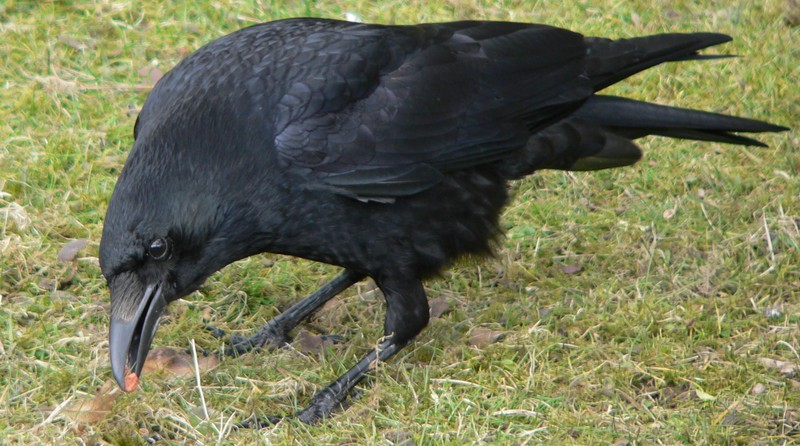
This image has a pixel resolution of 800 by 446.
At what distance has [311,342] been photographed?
4887 mm

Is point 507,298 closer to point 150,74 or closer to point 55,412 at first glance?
point 55,412

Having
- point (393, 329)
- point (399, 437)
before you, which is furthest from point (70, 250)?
point (399, 437)

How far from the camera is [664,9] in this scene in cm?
726

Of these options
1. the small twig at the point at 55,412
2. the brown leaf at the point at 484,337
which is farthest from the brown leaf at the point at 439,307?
the small twig at the point at 55,412

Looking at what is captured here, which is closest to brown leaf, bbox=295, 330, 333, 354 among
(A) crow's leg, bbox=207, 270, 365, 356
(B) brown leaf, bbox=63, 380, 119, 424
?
(A) crow's leg, bbox=207, 270, 365, 356

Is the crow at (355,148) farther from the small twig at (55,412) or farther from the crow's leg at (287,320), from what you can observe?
the small twig at (55,412)

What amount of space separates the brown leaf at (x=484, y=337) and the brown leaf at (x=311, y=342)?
2.12 feet

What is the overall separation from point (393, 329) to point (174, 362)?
96cm

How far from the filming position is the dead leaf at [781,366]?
449 cm

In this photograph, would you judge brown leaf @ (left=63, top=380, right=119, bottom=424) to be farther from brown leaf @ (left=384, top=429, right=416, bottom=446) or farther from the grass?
brown leaf @ (left=384, top=429, right=416, bottom=446)

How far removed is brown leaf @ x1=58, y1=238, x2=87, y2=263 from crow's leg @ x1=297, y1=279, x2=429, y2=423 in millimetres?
1523

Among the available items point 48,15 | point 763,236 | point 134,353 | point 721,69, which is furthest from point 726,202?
point 48,15

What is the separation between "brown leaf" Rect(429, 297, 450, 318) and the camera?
5.05m

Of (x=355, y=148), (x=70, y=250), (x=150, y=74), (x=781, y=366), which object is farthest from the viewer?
(x=150, y=74)
